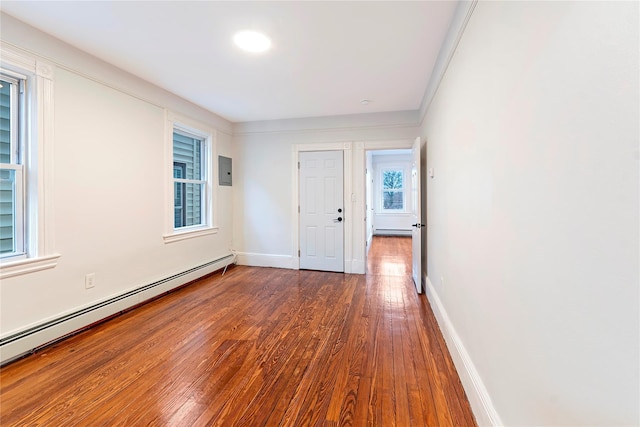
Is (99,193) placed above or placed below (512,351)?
above

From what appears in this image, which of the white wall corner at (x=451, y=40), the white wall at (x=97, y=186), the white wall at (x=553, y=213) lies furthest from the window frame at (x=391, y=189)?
the white wall at (x=553, y=213)

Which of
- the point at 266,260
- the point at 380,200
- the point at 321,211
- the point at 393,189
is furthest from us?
the point at 380,200

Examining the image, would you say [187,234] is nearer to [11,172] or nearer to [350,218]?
[11,172]

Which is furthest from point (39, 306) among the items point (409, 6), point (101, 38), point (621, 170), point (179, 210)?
point (409, 6)

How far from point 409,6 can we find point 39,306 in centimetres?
363

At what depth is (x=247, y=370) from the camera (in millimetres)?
2014

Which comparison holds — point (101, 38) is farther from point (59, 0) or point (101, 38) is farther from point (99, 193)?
point (99, 193)

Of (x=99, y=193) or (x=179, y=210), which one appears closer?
(x=99, y=193)

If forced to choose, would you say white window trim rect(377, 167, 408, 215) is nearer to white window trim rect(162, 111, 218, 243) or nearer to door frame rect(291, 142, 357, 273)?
door frame rect(291, 142, 357, 273)

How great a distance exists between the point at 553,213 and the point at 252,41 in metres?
2.48

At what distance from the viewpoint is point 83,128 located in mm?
2619

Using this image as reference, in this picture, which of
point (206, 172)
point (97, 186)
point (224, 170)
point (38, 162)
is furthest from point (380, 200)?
point (38, 162)

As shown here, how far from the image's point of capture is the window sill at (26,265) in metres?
2.08

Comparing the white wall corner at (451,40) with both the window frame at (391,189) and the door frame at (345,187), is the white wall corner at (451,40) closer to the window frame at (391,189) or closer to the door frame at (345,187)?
the door frame at (345,187)
